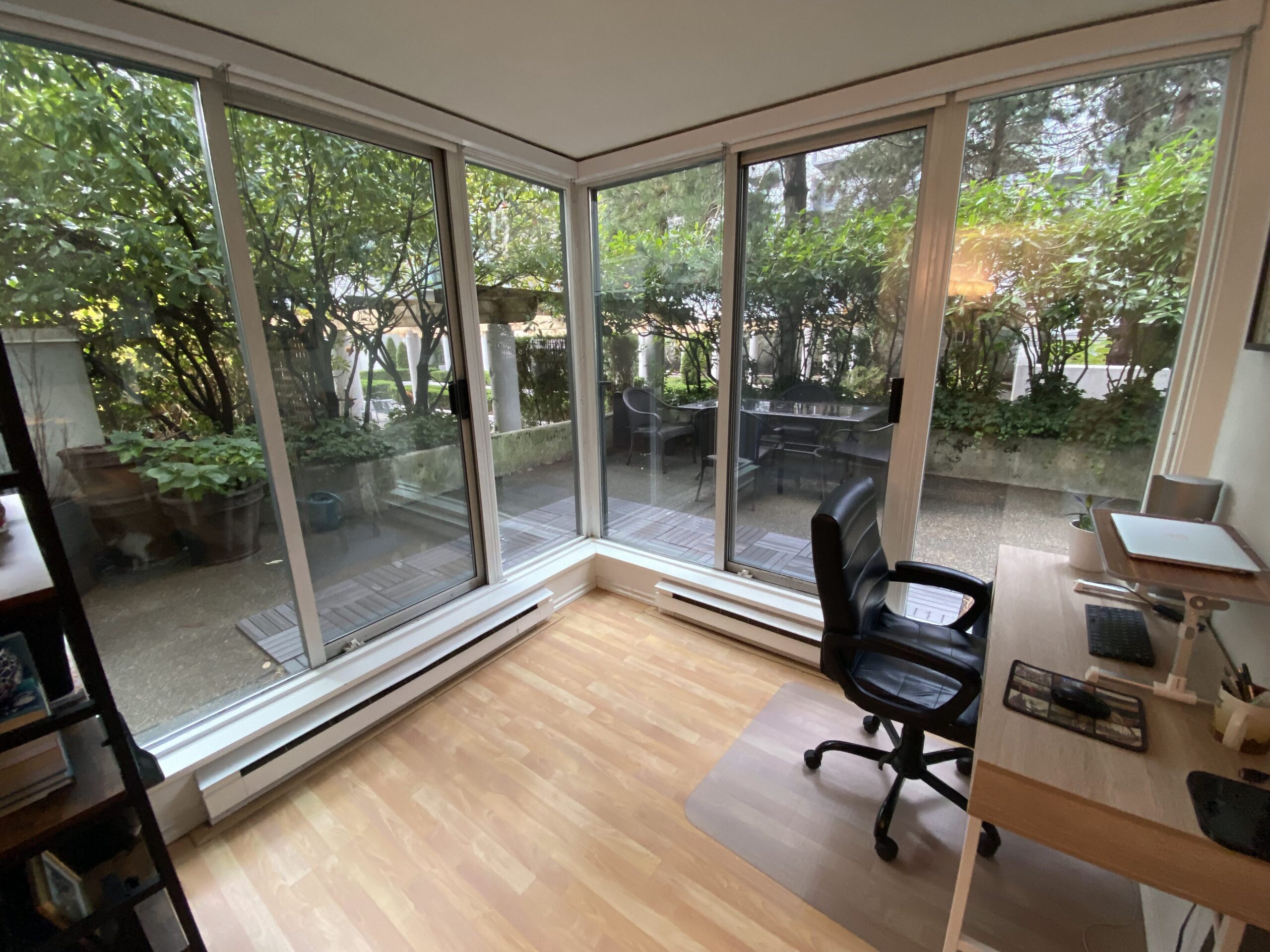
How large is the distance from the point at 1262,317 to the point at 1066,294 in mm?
537

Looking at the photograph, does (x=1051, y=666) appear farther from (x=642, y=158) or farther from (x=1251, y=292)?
(x=642, y=158)

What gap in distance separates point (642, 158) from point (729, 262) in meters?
0.71

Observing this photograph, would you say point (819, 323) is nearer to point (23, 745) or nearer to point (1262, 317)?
point (1262, 317)

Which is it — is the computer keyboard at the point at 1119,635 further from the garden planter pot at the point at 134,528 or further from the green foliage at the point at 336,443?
the garden planter pot at the point at 134,528

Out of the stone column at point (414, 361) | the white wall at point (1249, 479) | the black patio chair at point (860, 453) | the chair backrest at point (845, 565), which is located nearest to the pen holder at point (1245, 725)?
the white wall at point (1249, 479)

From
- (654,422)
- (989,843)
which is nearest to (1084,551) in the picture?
(989,843)

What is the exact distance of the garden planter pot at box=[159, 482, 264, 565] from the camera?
A: 175 centimetres

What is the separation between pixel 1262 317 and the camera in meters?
1.38

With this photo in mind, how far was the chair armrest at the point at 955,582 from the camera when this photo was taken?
5.75 feet

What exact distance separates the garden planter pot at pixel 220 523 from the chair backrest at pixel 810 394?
2268 mm

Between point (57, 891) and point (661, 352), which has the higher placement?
point (661, 352)

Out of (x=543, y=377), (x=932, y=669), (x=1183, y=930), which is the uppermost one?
(x=543, y=377)

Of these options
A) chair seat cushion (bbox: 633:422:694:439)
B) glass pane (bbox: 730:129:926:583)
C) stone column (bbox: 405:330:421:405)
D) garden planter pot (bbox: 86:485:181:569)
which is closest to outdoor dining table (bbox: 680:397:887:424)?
glass pane (bbox: 730:129:926:583)

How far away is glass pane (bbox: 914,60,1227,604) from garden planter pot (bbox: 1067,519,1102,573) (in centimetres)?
3
